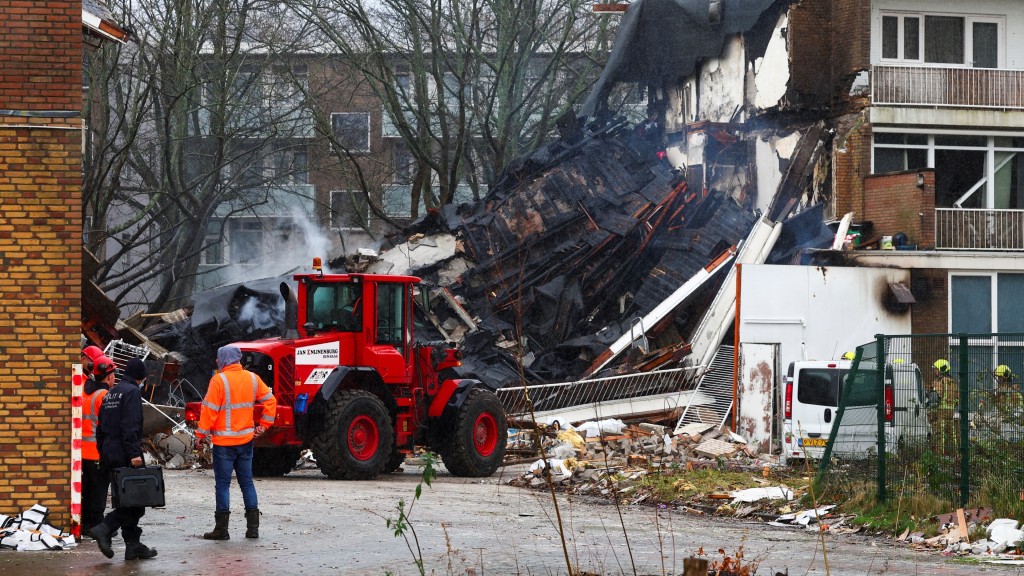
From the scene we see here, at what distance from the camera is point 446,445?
57.3ft

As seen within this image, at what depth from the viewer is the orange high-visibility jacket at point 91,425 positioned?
33.6 ft

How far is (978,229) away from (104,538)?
22.1 metres

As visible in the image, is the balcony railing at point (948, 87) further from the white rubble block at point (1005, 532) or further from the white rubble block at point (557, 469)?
the white rubble block at point (1005, 532)

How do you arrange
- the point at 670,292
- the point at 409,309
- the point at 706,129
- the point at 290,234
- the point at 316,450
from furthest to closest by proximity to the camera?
the point at 290,234 → the point at 706,129 → the point at 670,292 → the point at 409,309 → the point at 316,450

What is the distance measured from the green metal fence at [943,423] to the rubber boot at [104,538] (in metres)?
7.09

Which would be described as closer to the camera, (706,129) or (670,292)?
(670,292)

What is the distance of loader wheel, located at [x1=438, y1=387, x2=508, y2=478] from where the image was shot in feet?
56.6

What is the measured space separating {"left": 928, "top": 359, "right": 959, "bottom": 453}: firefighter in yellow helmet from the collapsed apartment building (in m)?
9.03

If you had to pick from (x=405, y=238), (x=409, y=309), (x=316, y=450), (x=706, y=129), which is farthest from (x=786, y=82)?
(x=316, y=450)

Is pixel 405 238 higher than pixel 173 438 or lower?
higher

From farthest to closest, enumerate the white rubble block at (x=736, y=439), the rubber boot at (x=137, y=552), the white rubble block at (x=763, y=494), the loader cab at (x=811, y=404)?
1. the white rubble block at (x=736, y=439)
2. the loader cab at (x=811, y=404)
3. the white rubble block at (x=763, y=494)
4. the rubber boot at (x=137, y=552)

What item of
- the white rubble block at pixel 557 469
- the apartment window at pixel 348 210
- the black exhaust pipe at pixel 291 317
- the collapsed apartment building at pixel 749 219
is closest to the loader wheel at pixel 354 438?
the black exhaust pipe at pixel 291 317

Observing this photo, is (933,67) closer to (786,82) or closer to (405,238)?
(786,82)

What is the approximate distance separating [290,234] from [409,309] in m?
25.2
